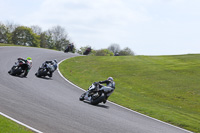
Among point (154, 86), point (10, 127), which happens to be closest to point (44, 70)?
point (154, 86)

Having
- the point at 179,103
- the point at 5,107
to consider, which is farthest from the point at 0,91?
the point at 179,103

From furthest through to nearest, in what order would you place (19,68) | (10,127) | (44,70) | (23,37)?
1. (23,37)
2. (44,70)
3. (19,68)
4. (10,127)

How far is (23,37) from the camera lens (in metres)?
104

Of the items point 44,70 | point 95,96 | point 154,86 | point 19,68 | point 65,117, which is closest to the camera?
point 65,117

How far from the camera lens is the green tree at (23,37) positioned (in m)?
102

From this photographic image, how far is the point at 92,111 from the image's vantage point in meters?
12.2

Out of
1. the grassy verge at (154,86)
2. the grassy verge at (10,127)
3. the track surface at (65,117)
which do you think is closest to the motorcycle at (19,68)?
the grassy verge at (154,86)

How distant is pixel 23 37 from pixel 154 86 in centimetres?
8780

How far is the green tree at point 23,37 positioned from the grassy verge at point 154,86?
2895 inches

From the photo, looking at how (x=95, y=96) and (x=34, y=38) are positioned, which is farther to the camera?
(x=34, y=38)

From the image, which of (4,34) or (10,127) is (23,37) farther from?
(10,127)

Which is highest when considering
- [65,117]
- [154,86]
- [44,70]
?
[44,70]

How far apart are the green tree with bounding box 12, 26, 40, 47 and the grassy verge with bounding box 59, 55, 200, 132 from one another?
73539 mm

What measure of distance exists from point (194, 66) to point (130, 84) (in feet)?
41.4
